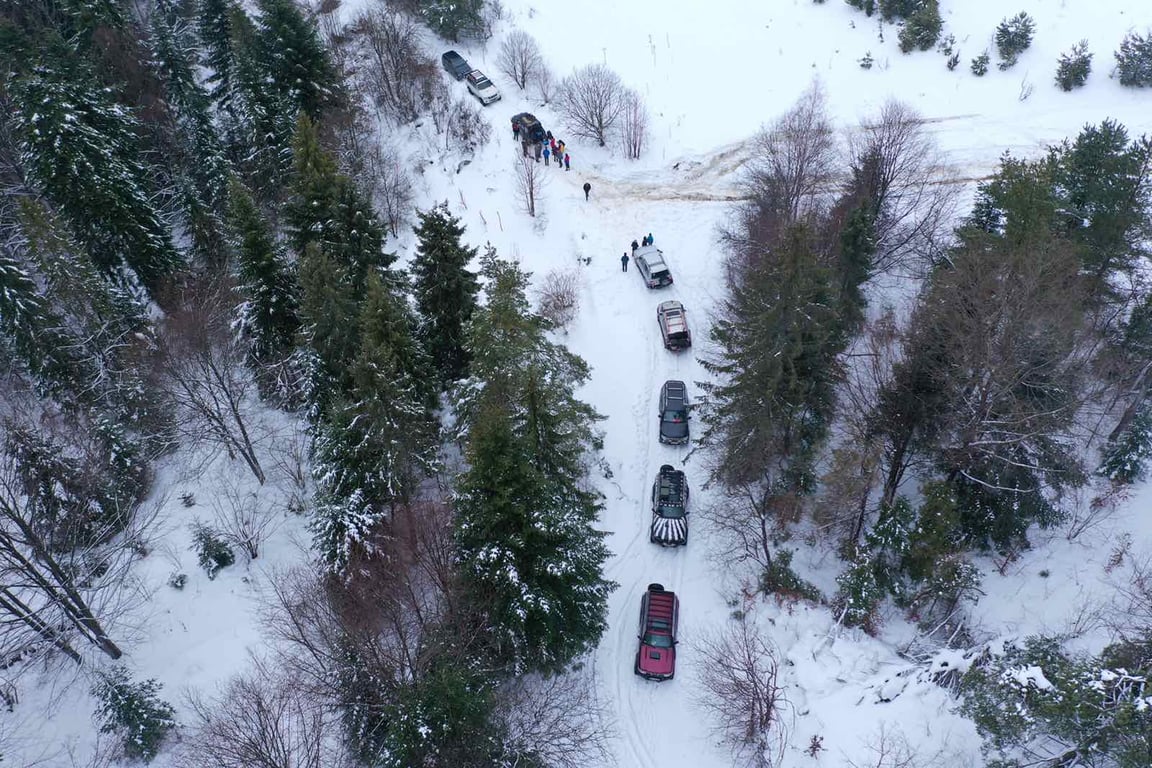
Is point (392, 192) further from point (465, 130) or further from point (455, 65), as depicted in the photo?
point (455, 65)

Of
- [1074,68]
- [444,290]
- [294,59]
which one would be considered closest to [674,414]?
[444,290]

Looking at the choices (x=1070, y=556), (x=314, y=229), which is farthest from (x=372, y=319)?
(x=1070, y=556)

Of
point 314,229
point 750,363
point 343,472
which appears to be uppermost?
point 314,229

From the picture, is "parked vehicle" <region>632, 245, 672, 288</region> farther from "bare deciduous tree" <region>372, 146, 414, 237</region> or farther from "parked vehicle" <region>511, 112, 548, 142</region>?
"bare deciduous tree" <region>372, 146, 414, 237</region>

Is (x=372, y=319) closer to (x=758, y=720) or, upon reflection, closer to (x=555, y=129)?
(x=758, y=720)

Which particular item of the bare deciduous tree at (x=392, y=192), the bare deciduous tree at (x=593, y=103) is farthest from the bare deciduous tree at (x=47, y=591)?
the bare deciduous tree at (x=593, y=103)

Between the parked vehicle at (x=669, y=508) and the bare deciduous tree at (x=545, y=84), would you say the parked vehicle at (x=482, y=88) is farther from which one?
the parked vehicle at (x=669, y=508)
